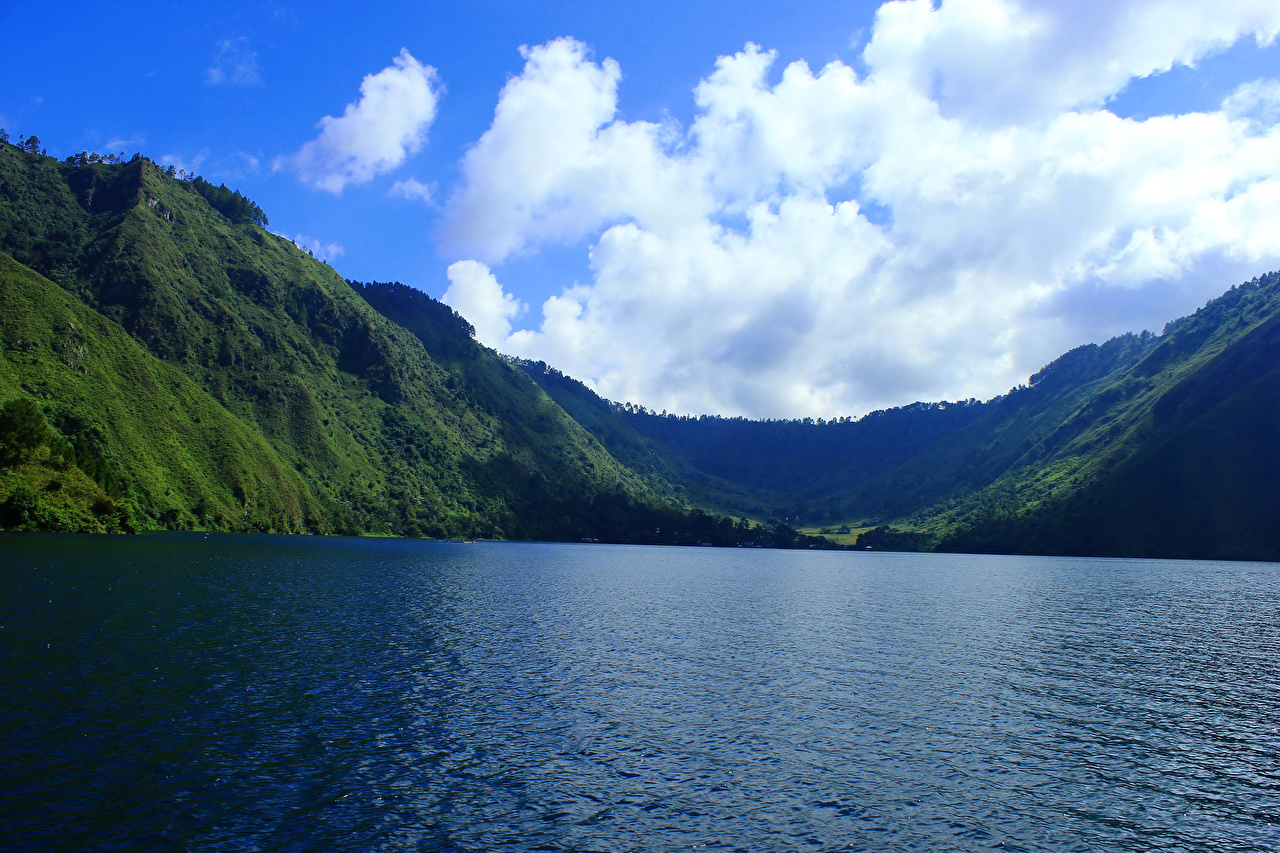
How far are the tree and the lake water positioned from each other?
8038cm

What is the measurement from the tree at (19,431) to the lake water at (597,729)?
264 feet

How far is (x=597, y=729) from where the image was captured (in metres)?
38.1

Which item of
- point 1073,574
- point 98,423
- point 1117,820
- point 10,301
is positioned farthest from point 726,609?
point 10,301

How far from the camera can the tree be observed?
135 metres

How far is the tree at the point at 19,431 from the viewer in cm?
13538

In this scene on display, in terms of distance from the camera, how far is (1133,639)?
248 ft

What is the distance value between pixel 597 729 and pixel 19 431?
6275 inches

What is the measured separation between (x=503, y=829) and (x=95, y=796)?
15.6 meters

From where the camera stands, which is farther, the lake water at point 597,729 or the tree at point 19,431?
the tree at point 19,431

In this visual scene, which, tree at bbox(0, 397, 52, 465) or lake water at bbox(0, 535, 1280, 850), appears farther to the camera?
Answer: tree at bbox(0, 397, 52, 465)

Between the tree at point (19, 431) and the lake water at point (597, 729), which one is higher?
the tree at point (19, 431)

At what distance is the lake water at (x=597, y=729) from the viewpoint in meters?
25.9

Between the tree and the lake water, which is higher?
the tree

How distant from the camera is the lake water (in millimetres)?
25938
